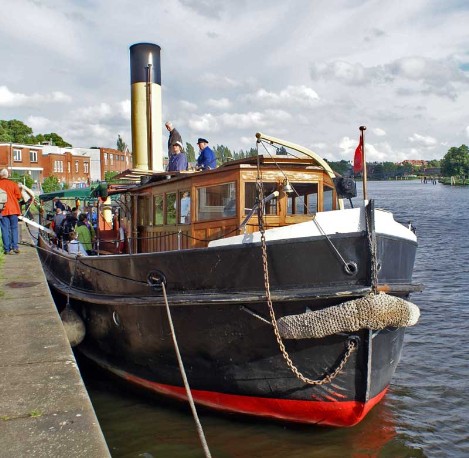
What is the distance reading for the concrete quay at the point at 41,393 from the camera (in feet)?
11.8

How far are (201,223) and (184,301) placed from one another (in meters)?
1.12

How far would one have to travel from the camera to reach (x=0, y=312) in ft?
22.0

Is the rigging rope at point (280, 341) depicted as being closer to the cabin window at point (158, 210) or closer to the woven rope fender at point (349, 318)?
the woven rope fender at point (349, 318)

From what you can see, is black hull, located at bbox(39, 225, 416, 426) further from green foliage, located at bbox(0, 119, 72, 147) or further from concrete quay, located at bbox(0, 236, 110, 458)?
green foliage, located at bbox(0, 119, 72, 147)

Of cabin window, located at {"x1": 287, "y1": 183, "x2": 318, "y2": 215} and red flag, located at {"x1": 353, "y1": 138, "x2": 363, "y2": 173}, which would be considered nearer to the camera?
red flag, located at {"x1": 353, "y1": 138, "x2": 363, "y2": 173}

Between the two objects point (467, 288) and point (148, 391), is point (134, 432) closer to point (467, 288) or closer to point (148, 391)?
point (148, 391)

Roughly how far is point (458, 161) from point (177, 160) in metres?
149

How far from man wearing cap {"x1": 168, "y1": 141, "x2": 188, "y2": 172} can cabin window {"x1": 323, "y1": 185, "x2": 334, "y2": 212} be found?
9.11 feet

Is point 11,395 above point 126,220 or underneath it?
underneath

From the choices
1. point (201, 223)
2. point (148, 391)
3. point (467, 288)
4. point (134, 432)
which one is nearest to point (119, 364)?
point (148, 391)

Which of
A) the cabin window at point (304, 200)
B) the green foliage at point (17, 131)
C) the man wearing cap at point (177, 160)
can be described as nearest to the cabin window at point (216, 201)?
the cabin window at point (304, 200)

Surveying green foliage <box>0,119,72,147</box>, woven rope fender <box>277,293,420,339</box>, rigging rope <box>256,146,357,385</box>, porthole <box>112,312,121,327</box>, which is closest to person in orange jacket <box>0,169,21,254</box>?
porthole <box>112,312,121,327</box>

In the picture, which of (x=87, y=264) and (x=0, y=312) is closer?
(x=0, y=312)

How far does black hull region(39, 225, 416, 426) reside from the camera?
226 inches
